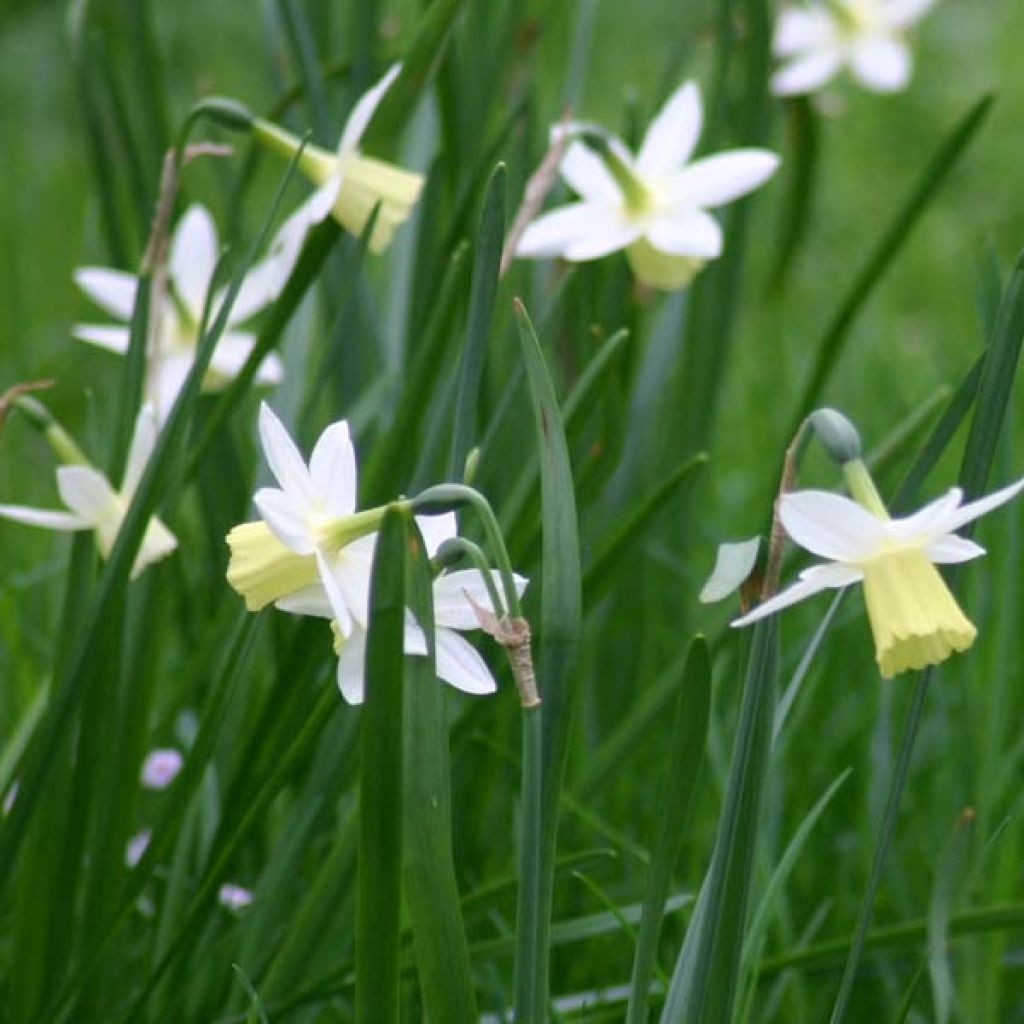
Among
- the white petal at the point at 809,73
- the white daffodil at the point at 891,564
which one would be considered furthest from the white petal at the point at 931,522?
the white petal at the point at 809,73

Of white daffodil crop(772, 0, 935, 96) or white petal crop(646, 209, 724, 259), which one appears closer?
white petal crop(646, 209, 724, 259)

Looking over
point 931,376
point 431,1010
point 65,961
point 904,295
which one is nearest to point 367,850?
point 431,1010

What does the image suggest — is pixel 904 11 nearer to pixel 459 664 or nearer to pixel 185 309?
pixel 185 309

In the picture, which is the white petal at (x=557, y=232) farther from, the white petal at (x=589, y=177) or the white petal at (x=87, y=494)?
the white petal at (x=87, y=494)

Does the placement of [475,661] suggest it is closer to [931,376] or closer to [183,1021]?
[183,1021]

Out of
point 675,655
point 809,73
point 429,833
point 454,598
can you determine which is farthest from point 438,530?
point 809,73

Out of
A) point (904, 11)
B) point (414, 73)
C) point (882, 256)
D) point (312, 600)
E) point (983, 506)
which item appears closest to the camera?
point (983, 506)

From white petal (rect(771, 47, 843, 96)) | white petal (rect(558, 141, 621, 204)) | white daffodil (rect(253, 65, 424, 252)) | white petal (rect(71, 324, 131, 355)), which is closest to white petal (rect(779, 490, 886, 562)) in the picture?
white daffodil (rect(253, 65, 424, 252))

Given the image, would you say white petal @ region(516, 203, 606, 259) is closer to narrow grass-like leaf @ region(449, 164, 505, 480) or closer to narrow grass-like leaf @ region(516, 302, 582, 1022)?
narrow grass-like leaf @ region(449, 164, 505, 480)
